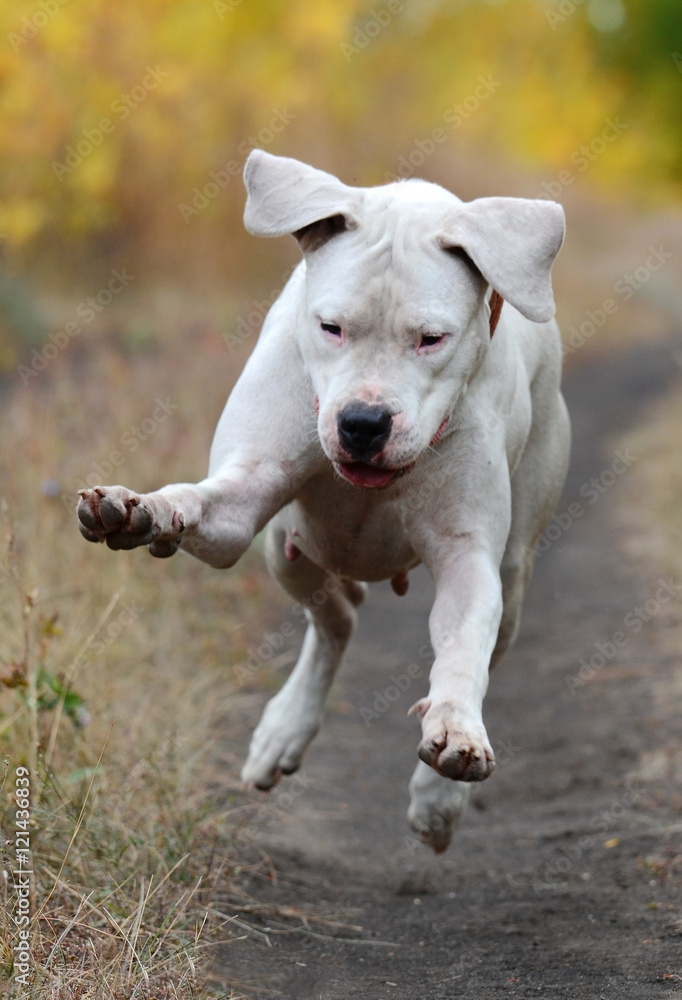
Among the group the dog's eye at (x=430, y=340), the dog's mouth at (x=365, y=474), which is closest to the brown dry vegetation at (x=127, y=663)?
the dog's mouth at (x=365, y=474)

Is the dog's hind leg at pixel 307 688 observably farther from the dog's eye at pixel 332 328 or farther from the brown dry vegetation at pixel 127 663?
the dog's eye at pixel 332 328

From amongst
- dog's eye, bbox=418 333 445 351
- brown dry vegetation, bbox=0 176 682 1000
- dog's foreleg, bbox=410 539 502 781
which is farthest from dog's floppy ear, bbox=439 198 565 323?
brown dry vegetation, bbox=0 176 682 1000

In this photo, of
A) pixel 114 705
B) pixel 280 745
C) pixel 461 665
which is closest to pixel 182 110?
pixel 114 705

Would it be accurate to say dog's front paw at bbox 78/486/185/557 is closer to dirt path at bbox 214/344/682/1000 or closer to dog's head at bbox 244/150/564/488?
dog's head at bbox 244/150/564/488

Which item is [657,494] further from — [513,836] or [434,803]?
[434,803]

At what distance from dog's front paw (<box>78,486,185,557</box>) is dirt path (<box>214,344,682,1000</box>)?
1.26 m

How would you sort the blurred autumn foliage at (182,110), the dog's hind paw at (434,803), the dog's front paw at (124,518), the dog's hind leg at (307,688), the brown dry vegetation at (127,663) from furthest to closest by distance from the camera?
1. the blurred autumn foliage at (182,110)
2. the dog's hind leg at (307,688)
3. the dog's hind paw at (434,803)
4. the brown dry vegetation at (127,663)
5. the dog's front paw at (124,518)

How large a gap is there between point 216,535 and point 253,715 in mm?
2911

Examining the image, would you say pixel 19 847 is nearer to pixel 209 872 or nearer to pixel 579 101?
pixel 209 872

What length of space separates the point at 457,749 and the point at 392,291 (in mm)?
1102

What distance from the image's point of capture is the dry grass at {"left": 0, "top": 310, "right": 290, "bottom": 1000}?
10.6 feet

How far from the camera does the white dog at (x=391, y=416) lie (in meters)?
3.14

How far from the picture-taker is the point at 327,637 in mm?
4848

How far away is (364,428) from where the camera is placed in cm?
311
